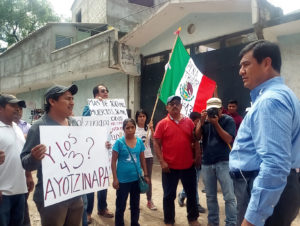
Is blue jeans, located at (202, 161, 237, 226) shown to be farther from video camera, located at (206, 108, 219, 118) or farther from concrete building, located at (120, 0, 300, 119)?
concrete building, located at (120, 0, 300, 119)

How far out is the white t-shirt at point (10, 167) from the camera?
8.52 ft

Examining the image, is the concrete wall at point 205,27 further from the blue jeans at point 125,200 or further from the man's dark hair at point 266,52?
the man's dark hair at point 266,52

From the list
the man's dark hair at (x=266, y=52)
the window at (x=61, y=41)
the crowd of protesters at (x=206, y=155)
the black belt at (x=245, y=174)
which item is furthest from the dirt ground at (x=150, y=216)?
the window at (x=61, y=41)

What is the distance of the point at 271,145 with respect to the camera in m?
1.43

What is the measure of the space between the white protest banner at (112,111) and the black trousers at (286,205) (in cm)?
299

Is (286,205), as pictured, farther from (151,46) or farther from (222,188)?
(151,46)

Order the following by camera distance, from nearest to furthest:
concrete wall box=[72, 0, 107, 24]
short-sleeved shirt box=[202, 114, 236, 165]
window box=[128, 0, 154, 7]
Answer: short-sleeved shirt box=[202, 114, 236, 165]
concrete wall box=[72, 0, 107, 24]
window box=[128, 0, 154, 7]

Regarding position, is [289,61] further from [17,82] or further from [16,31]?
[16,31]

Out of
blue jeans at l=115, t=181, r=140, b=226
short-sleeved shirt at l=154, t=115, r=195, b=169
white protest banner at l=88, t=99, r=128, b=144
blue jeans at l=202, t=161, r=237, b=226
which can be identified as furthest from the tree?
blue jeans at l=202, t=161, r=237, b=226

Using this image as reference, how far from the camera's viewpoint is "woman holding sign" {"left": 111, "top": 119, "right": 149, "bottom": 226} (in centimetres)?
335

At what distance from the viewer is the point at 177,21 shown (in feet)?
26.9

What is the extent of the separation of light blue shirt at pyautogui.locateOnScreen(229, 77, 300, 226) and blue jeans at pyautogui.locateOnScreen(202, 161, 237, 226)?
1.96 meters

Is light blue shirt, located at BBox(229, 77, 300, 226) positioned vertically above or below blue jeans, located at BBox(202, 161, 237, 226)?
above

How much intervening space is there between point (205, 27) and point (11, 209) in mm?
6590
